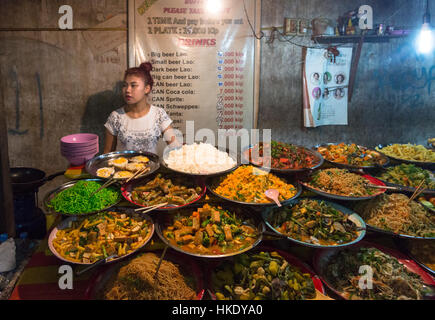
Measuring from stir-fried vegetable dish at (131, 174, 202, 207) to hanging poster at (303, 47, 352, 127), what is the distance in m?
4.36

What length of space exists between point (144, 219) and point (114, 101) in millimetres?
3992

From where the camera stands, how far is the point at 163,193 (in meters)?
2.72

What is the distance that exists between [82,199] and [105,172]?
0.41 metres

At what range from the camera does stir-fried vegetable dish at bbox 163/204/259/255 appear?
2369 millimetres

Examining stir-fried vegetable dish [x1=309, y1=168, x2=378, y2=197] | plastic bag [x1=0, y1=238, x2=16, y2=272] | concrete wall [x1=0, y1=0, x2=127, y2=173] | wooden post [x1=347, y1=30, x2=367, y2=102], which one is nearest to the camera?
stir-fried vegetable dish [x1=309, y1=168, x2=378, y2=197]

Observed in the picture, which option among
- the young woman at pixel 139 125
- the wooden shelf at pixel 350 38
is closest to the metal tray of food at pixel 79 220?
the young woman at pixel 139 125

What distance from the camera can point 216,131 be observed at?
613cm

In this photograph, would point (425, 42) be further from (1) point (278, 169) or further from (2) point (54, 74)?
(2) point (54, 74)

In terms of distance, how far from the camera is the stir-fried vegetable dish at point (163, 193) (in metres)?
2.57

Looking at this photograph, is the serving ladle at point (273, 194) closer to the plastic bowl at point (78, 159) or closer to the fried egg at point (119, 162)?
the fried egg at point (119, 162)

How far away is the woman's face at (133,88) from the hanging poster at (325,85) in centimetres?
364

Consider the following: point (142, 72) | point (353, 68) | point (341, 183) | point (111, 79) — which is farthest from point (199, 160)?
point (353, 68)

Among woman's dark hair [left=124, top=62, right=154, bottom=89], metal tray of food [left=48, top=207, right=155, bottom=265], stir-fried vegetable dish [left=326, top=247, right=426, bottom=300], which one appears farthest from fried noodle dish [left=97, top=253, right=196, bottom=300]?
woman's dark hair [left=124, top=62, right=154, bottom=89]

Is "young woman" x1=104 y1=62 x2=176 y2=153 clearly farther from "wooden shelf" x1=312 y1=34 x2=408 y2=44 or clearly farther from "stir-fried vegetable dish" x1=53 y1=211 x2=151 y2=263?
"wooden shelf" x1=312 y1=34 x2=408 y2=44
